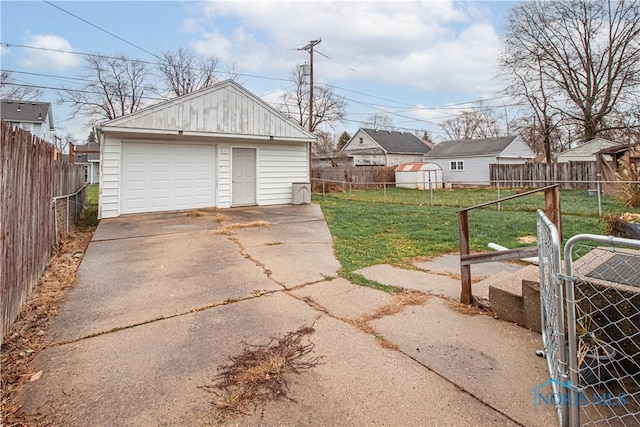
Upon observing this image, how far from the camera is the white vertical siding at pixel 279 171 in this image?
1157 cm

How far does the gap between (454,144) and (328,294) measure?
28026 millimetres

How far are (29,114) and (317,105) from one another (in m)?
24.2

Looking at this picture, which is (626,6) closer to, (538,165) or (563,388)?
(538,165)

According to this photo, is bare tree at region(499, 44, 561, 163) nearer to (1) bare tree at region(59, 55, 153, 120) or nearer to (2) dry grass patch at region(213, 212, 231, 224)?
(2) dry grass patch at region(213, 212, 231, 224)

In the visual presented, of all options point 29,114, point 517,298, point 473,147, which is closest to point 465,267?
point 517,298

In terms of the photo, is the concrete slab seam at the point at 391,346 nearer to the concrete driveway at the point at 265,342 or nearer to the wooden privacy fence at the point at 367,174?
the concrete driveway at the point at 265,342

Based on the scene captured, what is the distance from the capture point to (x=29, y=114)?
2789 cm

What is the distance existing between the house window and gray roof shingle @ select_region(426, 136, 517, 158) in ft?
1.81

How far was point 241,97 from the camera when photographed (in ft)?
35.3

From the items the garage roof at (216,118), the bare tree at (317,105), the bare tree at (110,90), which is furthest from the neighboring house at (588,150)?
the bare tree at (110,90)

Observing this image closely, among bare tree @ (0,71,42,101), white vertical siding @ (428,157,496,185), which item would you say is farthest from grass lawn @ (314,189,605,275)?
bare tree @ (0,71,42,101)

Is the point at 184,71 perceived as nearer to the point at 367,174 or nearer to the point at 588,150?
the point at 367,174

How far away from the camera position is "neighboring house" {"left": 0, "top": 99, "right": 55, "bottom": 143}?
87.7 ft

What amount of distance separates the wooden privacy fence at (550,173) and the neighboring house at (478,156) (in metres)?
2.74
